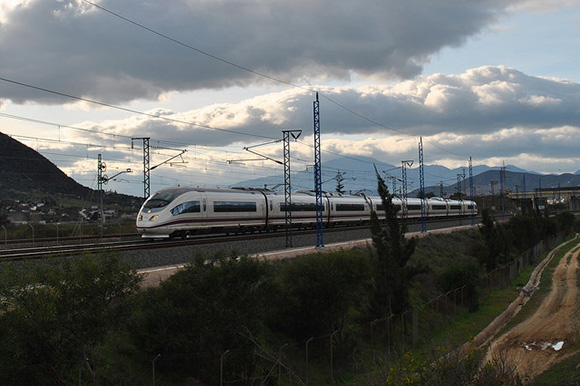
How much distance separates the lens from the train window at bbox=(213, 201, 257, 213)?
37941mm

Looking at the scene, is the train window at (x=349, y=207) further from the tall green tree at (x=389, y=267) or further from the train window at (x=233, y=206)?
the tall green tree at (x=389, y=267)

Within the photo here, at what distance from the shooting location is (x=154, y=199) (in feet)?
114

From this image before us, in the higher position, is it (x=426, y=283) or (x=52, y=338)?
(x=52, y=338)

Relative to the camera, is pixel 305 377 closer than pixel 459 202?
Yes

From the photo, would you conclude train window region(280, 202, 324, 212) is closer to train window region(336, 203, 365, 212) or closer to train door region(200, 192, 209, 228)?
train window region(336, 203, 365, 212)

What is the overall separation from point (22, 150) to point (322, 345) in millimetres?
142507

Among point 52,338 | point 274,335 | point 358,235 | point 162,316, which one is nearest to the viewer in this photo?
point 52,338

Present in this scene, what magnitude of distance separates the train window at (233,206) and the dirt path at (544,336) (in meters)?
19.4

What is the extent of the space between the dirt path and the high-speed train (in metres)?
8.01

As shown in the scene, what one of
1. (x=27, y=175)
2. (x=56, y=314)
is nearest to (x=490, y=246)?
(x=56, y=314)

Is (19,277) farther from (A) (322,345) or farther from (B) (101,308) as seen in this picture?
(A) (322,345)

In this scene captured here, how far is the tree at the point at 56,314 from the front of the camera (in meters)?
11.4

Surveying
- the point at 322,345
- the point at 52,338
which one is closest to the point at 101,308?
the point at 52,338

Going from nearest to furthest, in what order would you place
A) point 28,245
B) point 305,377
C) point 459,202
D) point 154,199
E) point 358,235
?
point 305,377
point 28,245
point 154,199
point 358,235
point 459,202
